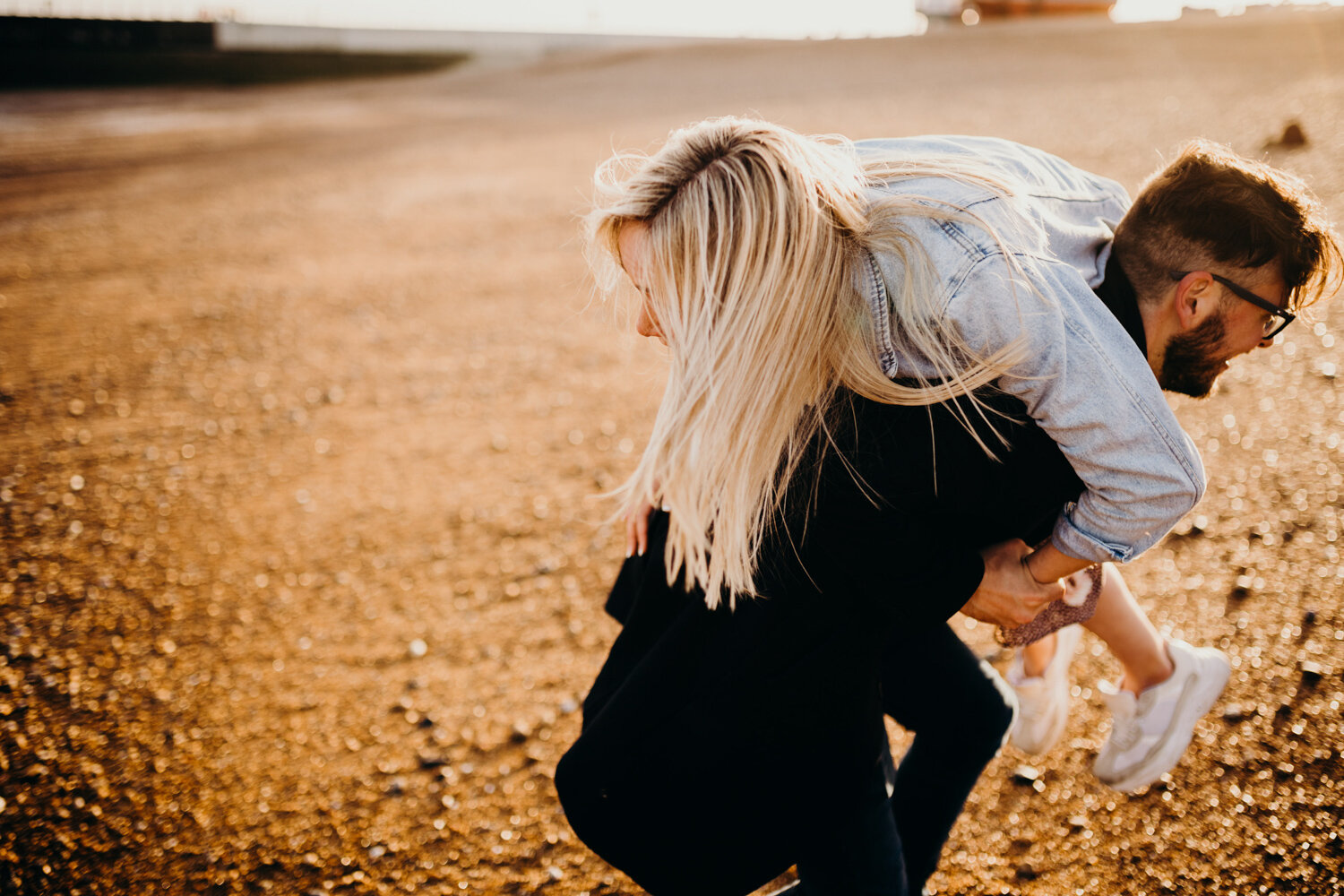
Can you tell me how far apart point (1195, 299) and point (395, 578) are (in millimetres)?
3495

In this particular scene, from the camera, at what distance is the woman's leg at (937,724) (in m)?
2.03

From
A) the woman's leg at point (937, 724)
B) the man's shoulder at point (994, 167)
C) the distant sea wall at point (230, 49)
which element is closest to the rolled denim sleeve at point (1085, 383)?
the man's shoulder at point (994, 167)

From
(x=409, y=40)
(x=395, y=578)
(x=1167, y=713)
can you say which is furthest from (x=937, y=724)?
(x=409, y=40)

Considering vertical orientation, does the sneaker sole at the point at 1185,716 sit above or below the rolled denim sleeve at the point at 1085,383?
below

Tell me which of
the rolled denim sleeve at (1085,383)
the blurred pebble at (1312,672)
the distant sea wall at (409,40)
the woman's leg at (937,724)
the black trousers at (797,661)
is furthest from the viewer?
the distant sea wall at (409,40)

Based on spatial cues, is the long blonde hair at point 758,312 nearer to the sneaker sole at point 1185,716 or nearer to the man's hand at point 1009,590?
the man's hand at point 1009,590

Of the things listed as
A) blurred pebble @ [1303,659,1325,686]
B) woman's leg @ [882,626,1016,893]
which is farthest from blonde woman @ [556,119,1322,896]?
blurred pebble @ [1303,659,1325,686]

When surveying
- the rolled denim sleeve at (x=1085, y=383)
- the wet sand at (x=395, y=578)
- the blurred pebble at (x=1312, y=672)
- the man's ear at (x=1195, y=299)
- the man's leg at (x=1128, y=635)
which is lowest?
the wet sand at (x=395, y=578)

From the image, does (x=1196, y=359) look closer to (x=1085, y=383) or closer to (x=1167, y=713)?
(x=1085, y=383)

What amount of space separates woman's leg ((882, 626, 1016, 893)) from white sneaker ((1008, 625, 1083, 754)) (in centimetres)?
27

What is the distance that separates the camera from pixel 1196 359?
1.69m

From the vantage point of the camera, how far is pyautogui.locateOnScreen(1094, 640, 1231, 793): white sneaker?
Answer: 84.6 inches

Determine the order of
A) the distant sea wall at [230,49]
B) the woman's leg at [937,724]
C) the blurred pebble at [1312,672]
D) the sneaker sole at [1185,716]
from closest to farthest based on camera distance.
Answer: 1. the woman's leg at [937,724]
2. the sneaker sole at [1185,716]
3. the blurred pebble at [1312,672]
4. the distant sea wall at [230,49]

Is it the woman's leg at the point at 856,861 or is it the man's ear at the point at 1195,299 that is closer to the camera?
the man's ear at the point at 1195,299
